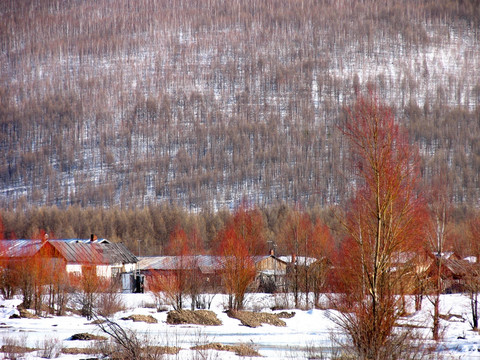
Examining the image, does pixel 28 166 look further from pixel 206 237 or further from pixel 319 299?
pixel 319 299

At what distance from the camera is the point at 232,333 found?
25.1 meters

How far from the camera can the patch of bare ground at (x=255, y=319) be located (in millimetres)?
28659

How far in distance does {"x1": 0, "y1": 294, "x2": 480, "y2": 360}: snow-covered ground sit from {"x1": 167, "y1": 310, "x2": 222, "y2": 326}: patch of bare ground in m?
0.54

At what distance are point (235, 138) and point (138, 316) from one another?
16130 centimetres

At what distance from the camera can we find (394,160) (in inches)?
459

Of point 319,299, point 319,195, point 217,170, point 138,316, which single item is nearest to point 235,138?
point 217,170

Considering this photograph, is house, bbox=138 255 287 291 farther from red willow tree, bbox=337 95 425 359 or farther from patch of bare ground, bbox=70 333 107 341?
red willow tree, bbox=337 95 425 359

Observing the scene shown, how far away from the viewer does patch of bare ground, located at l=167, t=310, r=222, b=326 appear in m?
28.5

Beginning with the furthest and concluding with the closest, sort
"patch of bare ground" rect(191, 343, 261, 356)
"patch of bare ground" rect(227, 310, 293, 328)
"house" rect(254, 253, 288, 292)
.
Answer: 1. "house" rect(254, 253, 288, 292)
2. "patch of bare ground" rect(227, 310, 293, 328)
3. "patch of bare ground" rect(191, 343, 261, 356)

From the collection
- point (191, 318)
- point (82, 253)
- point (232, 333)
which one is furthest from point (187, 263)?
point (82, 253)

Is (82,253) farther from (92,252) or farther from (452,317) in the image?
(452,317)

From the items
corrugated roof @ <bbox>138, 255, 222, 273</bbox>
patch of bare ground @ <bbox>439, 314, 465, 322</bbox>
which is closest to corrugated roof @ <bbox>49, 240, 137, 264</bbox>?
corrugated roof @ <bbox>138, 255, 222, 273</bbox>

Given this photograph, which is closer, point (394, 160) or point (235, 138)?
point (394, 160)

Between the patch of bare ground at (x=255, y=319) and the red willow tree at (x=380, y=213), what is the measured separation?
17265 millimetres
